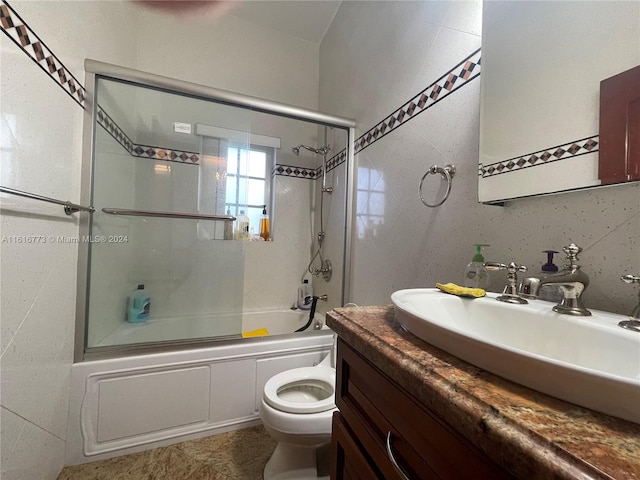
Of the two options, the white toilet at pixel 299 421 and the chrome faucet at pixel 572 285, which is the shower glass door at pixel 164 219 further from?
the chrome faucet at pixel 572 285

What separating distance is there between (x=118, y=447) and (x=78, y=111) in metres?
1.48

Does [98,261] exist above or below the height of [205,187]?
below

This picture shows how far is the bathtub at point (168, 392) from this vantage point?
44.5 inches

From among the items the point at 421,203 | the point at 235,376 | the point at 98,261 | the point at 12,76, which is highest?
the point at 12,76

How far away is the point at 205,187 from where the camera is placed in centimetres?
158

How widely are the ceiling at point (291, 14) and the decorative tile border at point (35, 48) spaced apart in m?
1.47

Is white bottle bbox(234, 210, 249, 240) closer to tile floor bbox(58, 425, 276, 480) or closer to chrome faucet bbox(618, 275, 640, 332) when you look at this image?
tile floor bbox(58, 425, 276, 480)

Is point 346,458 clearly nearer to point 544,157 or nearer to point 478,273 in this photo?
point 478,273

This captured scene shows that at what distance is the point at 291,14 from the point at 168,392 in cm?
263

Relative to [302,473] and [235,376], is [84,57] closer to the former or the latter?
[235,376]

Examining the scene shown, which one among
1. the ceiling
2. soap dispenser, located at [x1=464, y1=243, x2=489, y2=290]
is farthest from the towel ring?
the ceiling

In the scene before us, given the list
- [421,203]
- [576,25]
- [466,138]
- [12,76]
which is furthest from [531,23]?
[12,76]

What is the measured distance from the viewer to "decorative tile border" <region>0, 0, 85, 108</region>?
74 centimetres

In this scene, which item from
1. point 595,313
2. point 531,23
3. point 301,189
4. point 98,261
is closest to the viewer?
point 595,313
